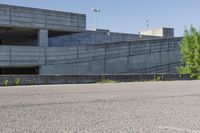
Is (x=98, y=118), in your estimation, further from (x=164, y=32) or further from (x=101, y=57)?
(x=164, y=32)

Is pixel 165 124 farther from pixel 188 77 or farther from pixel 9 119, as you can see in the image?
pixel 188 77

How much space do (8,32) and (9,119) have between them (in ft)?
150

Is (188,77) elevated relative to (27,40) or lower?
lower

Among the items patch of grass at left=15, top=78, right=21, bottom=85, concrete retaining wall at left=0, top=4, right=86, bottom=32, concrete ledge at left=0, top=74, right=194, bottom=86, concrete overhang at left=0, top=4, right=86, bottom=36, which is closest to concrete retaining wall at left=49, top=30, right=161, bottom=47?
concrete overhang at left=0, top=4, right=86, bottom=36

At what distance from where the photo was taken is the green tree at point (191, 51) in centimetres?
4459

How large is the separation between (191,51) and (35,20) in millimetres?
17106

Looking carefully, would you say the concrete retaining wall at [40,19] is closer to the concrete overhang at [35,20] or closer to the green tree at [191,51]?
the concrete overhang at [35,20]

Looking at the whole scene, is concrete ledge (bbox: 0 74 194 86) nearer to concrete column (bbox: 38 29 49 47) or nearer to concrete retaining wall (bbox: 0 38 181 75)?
concrete retaining wall (bbox: 0 38 181 75)

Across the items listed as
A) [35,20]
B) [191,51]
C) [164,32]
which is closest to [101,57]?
[35,20]

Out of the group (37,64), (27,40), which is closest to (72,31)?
(37,64)

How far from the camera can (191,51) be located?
46156mm

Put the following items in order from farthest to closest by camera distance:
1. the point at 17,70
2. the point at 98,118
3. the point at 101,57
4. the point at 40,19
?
the point at 101,57 < the point at 17,70 < the point at 40,19 < the point at 98,118

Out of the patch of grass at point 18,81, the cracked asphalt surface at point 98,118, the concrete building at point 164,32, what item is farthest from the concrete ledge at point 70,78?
the concrete building at point 164,32

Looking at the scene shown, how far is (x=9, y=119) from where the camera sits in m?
9.18
